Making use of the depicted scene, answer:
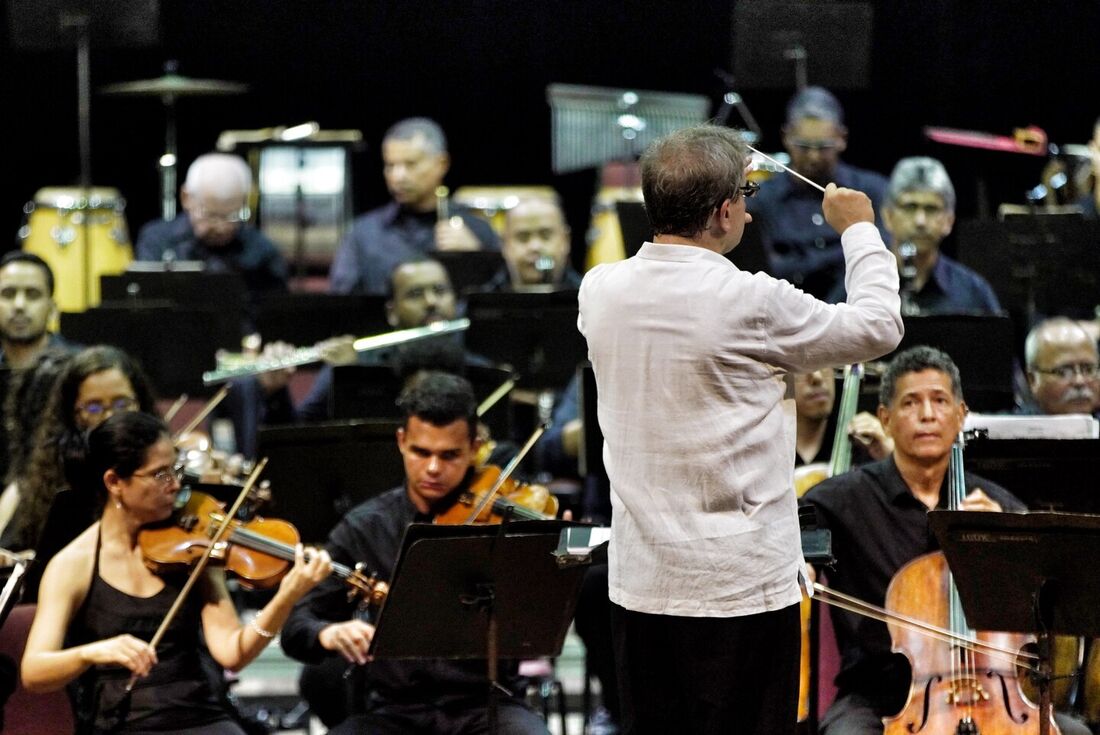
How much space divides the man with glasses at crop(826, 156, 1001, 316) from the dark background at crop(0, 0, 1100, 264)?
2.87m

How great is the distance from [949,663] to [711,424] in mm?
1305

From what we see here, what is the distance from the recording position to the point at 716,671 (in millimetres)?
2773

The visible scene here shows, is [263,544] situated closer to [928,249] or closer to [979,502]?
[979,502]

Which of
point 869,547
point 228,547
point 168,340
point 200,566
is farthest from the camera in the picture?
point 168,340

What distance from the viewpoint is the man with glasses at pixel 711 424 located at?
273 centimetres

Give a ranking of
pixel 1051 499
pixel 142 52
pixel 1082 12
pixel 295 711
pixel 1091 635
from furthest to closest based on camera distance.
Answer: pixel 142 52 → pixel 1082 12 → pixel 295 711 → pixel 1051 499 → pixel 1091 635

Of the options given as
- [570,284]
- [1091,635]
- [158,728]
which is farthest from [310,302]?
[1091,635]

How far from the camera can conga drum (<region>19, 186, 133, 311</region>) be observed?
27.8 feet

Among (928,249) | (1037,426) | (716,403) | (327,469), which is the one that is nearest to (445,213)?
(928,249)

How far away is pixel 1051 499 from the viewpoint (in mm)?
4156

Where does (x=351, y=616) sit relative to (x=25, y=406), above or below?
below

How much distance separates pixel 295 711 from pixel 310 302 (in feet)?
5.41

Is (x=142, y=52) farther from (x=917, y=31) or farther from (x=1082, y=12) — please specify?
(x=1082, y=12)

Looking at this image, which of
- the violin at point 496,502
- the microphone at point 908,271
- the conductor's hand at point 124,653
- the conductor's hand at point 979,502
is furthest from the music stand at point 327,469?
the microphone at point 908,271
